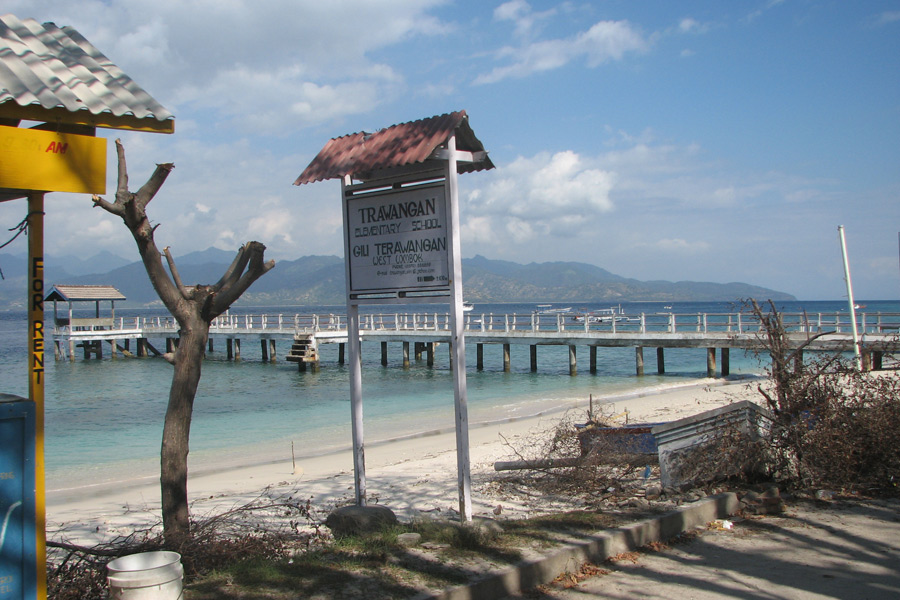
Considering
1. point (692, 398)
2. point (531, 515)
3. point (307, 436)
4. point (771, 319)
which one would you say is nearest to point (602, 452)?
point (531, 515)

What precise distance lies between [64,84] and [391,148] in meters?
3.11

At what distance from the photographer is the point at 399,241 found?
6.64 meters

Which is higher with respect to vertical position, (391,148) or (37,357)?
(391,148)

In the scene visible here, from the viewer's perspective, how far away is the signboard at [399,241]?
636 centimetres

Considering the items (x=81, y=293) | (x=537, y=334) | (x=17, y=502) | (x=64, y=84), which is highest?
(x=81, y=293)

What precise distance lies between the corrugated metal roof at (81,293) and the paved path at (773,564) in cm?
4487

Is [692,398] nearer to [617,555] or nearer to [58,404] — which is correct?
[617,555]

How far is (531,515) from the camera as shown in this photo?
6.98m

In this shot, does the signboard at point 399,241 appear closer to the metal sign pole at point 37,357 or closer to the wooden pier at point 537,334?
the metal sign pole at point 37,357

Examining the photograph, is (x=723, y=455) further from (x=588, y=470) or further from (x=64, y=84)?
(x=64, y=84)

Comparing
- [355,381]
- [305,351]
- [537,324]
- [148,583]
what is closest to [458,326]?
[355,381]

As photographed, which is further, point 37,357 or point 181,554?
point 181,554

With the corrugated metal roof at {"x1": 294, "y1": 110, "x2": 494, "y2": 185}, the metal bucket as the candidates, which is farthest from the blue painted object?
the metal bucket

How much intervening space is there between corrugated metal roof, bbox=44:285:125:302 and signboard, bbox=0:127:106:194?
4450 cm
